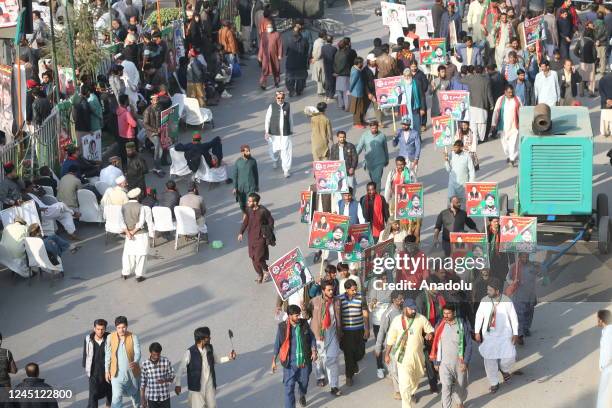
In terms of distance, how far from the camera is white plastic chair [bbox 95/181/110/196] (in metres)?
24.7

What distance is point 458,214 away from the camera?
885 inches

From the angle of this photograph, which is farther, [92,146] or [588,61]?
[588,61]

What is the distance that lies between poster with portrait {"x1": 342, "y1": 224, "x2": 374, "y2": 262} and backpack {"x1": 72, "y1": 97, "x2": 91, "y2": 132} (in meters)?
6.58

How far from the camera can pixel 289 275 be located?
19469 millimetres

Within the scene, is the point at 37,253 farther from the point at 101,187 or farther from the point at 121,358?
the point at 121,358

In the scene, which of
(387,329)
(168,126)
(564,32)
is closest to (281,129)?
(168,126)

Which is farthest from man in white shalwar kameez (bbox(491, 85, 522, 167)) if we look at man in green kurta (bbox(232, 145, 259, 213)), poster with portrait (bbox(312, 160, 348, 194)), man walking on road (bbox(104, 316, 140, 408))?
man walking on road (bbox(104, 316, 140, 408))

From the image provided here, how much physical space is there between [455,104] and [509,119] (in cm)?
90

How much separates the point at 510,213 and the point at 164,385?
24.4ft

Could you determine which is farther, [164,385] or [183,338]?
[183,338]

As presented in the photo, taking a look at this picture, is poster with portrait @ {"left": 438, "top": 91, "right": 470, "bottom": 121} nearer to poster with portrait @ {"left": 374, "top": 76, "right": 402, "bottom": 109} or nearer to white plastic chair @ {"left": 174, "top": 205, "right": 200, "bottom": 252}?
poster with portrait @ {"left": 374, "top": 76, "right": 402, "bottom": 109}

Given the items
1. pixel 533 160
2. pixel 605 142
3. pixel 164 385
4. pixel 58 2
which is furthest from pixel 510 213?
pixel 58 2

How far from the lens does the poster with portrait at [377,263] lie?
66.8 ft

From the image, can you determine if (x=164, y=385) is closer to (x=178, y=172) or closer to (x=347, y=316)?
(x=347, y=316)
